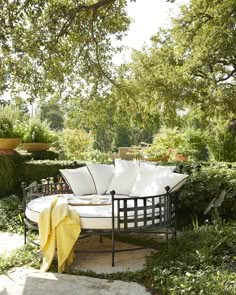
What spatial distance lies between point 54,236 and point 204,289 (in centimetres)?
174

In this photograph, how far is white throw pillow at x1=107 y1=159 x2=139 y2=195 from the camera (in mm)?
5266

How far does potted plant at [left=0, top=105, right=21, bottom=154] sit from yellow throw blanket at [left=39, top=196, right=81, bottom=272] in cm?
416

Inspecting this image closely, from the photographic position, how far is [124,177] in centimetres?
534

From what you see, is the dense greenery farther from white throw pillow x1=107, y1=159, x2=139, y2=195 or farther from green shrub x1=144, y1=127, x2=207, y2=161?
green shrub x1=144, y1=127, x2=207, y2=161

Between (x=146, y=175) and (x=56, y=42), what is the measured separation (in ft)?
8.21

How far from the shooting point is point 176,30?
1025 centimetres

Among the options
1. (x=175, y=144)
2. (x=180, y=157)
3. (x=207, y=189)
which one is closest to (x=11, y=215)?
(x=207, y=189)

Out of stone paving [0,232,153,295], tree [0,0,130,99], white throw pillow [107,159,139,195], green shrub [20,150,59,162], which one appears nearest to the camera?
stone paving [0,232,153,295]

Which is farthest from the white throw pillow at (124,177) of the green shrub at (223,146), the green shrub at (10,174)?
the green shrub at (223,146)

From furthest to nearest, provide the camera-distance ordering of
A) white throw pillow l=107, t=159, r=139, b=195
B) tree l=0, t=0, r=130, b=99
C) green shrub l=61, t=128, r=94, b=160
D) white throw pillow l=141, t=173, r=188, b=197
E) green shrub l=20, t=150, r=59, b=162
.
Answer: green shrub l=61, t=128, r=94, b=160 → green shrub l=20, t=150, r=59, b=162 → tree l=0, t=0, r=130, b=99 → white throw pillow l=107, t=159, r=139, b=195 → white throw pillow l=141, t=173, r=188, b=197

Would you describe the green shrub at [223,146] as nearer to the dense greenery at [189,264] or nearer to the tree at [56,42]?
the tree at [56,42]

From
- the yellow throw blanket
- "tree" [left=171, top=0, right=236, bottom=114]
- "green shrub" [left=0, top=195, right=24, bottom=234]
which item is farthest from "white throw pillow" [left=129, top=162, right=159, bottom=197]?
"tree" [left=171, top=0, right=236, bottom=114]

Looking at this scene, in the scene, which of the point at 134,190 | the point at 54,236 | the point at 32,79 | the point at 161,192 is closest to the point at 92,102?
the point at 32,79

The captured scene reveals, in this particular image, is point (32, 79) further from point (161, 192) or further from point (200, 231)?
point (200, 231)
